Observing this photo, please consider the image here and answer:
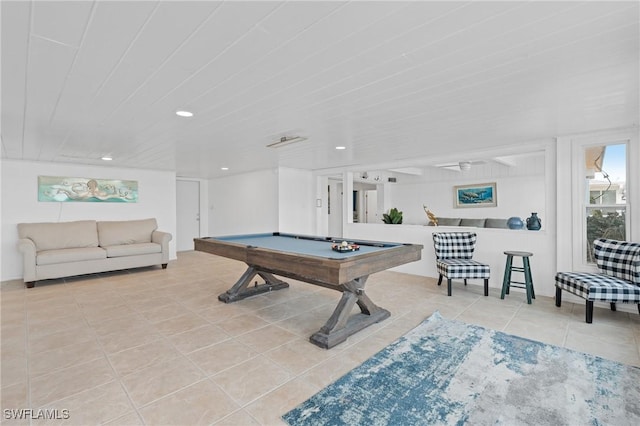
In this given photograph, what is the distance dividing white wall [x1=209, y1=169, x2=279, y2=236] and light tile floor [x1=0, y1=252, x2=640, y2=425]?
258cm

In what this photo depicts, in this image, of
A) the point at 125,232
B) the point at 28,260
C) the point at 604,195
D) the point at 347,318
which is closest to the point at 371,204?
the point at 604,195

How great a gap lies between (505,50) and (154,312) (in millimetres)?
3953

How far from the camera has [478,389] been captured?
197cm

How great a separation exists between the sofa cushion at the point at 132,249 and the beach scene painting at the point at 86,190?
1187 millimetres

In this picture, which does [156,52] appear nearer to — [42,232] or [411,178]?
[42,232]

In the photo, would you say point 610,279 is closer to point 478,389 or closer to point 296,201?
point 478,389

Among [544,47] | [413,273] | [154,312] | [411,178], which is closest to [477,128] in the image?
[544,47]

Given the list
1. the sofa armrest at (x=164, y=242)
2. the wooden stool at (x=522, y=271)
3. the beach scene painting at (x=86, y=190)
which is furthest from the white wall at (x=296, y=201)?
the wooden stool at (x=522, y=271)

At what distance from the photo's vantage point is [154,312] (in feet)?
11.2

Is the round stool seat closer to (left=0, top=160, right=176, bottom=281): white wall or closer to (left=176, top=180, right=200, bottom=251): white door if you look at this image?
(left=0, top=160, right=176, bottom=281): white wall

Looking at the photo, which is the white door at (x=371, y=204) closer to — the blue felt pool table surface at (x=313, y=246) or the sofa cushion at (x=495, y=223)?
the sofa cushion at (x=495, y=223)

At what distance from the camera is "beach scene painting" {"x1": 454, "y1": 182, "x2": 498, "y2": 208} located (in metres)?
7.29

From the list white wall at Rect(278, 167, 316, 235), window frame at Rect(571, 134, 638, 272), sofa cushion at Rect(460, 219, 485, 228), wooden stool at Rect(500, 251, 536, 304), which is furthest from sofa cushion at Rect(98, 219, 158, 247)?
sofa cushion at Rect(460, 219, 485, 228)

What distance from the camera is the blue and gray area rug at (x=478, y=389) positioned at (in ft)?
5.60
